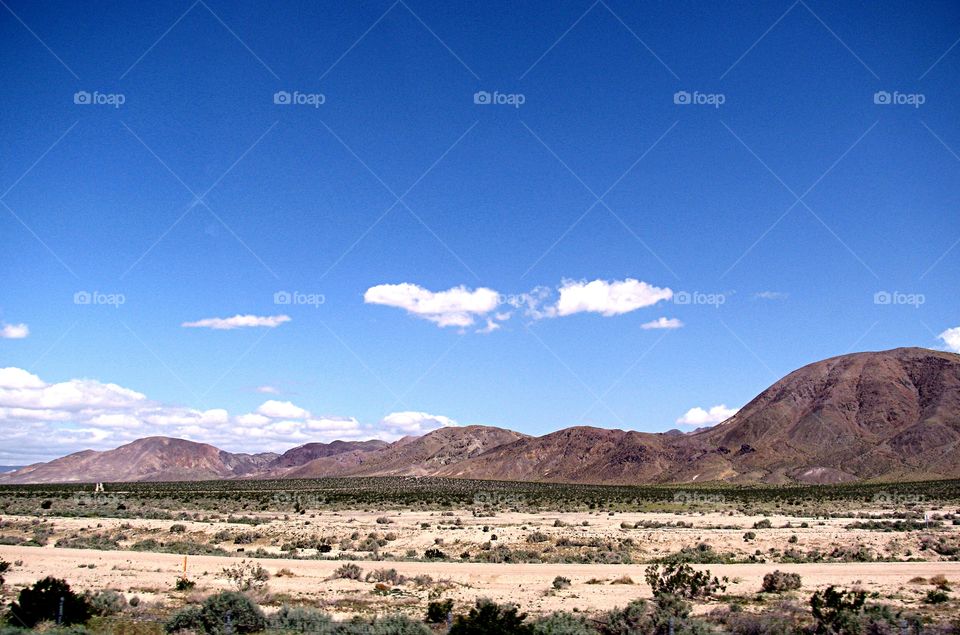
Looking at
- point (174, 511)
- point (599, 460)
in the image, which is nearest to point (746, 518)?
point (174, 511)

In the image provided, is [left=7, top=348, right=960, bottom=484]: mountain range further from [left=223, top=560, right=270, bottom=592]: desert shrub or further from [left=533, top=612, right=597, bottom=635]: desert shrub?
[left=533, top=612, right=597, bottom=635]: desert shrub

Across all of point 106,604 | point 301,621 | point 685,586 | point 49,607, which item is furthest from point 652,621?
point 49,607

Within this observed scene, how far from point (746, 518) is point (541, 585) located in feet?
105

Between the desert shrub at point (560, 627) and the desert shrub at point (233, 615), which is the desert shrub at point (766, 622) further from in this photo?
the desert shrub at point (233, 615)

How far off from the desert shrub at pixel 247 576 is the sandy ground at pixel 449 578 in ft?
1.15

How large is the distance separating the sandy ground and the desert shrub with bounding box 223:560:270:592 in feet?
1.15

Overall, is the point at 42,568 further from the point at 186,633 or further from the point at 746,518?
the point at 746,518

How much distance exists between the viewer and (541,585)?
2277 cm

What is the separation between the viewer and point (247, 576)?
24875 mm

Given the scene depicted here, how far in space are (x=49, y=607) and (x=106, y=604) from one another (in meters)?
1.82

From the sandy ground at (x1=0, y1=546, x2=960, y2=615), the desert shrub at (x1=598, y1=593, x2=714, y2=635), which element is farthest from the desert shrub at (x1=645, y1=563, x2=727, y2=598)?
the desert shrub at (x1=598, y1=593, x2=714, y2=635)

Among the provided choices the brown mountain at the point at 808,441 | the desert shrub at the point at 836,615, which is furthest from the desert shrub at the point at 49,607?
the brown mountain at the point at 808,441

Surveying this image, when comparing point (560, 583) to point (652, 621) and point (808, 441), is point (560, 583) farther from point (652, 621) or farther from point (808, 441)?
point (808, 441)

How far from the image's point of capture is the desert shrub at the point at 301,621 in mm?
16500
